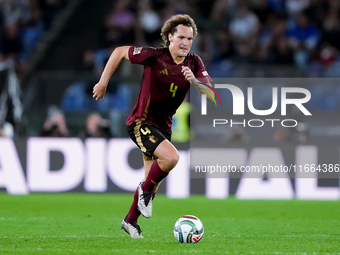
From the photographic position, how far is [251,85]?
11539mm

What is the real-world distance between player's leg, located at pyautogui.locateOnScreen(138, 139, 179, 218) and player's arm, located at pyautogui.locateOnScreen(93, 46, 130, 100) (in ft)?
2.57

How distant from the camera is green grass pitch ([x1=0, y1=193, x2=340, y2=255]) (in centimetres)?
568

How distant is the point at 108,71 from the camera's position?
19.5 feet

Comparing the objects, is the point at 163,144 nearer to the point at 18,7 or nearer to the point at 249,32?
the point at 249,32

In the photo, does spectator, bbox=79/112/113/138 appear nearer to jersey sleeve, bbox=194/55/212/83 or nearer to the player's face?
jersey sleeve, bbox=194/55/212/83

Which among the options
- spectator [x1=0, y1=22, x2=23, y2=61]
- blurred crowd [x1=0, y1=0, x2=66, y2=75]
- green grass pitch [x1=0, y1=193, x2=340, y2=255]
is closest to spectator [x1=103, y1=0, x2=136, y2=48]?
blurred crowd [x1=0, y1=0, x2=66, y2=75]

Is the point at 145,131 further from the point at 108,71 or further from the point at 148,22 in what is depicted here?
the point at 148,22

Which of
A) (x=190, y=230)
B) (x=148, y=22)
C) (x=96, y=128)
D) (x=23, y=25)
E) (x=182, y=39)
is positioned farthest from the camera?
(x=23, y=25)

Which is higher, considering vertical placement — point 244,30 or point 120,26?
point 120,26

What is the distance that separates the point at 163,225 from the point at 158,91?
2.19 metres

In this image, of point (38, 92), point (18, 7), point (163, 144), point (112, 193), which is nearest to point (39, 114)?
point (38, 92)

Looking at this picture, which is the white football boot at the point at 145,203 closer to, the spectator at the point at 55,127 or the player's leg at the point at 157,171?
the player's leg at the point at 157,171

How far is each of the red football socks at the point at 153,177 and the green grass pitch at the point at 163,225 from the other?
558 mm

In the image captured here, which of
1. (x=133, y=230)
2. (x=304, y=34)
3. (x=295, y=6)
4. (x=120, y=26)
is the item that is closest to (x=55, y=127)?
(x=120, y=26)
